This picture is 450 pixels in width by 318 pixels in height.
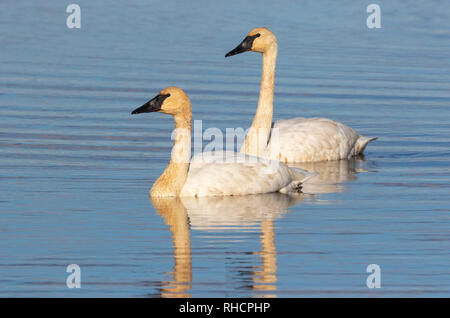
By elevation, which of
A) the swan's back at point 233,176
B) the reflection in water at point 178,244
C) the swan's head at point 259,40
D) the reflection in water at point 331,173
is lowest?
the reflection in water at point 178,244

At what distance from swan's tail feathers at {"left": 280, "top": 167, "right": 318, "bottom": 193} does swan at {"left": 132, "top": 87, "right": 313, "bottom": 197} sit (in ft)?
0.05

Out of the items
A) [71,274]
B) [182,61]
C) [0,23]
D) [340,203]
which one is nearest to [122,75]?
[182,61]

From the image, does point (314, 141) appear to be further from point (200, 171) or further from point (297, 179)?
point (200, 171)

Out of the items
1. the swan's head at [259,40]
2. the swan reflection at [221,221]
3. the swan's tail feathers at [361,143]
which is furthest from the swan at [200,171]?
the swan's tail feathers at [361,143]

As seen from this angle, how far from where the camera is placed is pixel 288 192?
49.6 feet

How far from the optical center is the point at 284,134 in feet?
57.5

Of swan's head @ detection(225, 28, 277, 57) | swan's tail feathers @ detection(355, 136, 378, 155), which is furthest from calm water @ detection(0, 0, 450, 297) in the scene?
swan's head @ detection(225, 28, 277, 57)

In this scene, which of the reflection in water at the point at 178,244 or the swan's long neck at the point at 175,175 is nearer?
the reflection in water at the point at 178,244

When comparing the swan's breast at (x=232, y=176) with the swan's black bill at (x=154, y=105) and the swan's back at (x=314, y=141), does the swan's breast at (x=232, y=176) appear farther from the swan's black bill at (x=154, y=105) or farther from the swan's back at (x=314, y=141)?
the swan's back at (x=314, y=141)

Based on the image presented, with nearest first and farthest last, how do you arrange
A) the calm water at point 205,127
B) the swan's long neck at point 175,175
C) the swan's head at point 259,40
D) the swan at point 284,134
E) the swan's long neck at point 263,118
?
the calm water at point 205,127
the swan's long neck at point 175,175
the swan's long neck at point 263,118
the swan at point 284,134
the swan's head at point 259,40

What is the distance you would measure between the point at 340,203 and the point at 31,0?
21.9m

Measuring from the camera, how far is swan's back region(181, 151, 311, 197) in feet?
47.6

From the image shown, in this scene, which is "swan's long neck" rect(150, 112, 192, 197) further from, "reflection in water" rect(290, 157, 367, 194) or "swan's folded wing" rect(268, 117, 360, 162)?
"swan's folded wing" rect(268, 117, 360, 162)

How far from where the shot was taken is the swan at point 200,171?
14492mm
